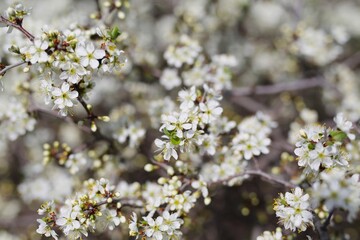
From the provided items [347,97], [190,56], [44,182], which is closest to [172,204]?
[190,56]

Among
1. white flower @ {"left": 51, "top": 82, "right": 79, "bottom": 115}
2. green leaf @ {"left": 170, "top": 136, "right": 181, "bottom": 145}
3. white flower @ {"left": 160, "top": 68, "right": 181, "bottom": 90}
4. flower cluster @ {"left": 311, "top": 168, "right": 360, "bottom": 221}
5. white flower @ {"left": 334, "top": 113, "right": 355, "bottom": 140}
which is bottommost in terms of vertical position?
flower cluster @ {"left": 311, "top": 168, "right": 360, "bottom": 221}

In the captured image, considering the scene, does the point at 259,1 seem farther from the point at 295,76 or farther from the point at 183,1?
the point at 295,76

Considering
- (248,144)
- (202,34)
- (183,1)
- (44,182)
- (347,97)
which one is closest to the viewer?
(248,144)

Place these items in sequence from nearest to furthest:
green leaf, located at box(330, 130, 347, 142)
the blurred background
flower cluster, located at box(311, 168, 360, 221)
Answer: flower cluster, located at box(311, 168, 360, 221) → green leaf, located at box(330, 130, 347, 142) → the blurred background

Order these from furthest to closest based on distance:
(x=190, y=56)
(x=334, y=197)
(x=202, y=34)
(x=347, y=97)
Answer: (x=202, y=34), (x=347, y=97), (x=190, y=56), (x=334, y=197)

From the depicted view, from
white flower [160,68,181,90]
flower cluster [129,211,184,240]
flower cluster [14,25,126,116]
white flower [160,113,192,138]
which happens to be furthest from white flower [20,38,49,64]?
white flower [160,68,181,90]

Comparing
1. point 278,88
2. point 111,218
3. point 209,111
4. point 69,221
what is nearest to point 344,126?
point 209,111

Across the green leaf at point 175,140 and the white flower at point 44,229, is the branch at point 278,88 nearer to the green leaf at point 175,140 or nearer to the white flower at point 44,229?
the green leaf at point 175,140

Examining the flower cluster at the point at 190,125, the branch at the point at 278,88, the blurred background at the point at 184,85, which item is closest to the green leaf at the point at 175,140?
the flower cluster at the point at 190,125

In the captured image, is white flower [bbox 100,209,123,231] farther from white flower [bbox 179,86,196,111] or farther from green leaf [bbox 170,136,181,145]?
white flower [bbox 179,86,196,111]
